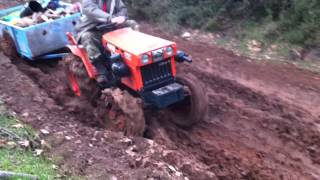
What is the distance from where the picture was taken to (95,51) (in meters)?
7.09

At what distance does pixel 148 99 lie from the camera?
642 centimetres

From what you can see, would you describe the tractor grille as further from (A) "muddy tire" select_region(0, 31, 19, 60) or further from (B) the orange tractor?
(A) "muddy tire" select_region(0, 31, 19, 60)

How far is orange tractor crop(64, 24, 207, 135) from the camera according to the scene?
247 inches

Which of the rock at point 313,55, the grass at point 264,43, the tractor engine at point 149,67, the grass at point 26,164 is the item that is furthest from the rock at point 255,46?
the grass at point 26,164

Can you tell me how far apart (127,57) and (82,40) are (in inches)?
45.6

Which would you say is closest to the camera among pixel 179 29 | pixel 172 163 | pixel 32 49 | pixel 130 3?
pixel 172 163

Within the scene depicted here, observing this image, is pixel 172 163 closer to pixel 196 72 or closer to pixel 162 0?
pixel 196 72

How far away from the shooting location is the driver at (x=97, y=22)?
22.9 ft

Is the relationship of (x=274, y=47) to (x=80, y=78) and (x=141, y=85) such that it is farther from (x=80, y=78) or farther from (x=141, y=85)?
(x=141, y=85)

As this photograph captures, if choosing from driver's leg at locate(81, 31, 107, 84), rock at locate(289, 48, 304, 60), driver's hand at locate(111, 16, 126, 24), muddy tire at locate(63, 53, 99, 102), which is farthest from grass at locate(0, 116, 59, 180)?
rock at locate(289, 48, 304, 60)

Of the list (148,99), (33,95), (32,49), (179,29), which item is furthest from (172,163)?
(179,29)

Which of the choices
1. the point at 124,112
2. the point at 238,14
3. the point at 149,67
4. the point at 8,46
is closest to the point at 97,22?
the point at 149,67

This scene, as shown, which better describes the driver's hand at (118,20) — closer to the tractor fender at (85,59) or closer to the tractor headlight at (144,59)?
the tractor fender at (85,59)

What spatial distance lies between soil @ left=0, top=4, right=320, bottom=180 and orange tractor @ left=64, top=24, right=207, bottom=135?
0.26m
